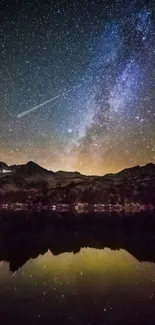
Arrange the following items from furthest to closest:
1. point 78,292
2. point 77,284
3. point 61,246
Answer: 1. point 61,246
2. point 77,284
3. point 78,292

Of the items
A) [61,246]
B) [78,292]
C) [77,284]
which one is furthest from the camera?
[61,246]

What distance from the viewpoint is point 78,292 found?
2908cm

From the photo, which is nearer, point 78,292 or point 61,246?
point 78,292

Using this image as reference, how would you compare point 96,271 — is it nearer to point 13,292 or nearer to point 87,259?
point 87,259

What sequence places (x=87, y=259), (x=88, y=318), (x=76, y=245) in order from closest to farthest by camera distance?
(x=88, y=318) < (x=87, y=259) < (x=76, y=245)

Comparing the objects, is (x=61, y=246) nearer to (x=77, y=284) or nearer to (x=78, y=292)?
(x=77, y=284)

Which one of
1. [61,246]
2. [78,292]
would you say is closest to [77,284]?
[78,292]

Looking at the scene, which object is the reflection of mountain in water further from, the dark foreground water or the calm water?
the calm water

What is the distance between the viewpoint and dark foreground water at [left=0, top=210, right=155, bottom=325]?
22.9 meters

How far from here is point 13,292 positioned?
2875cm

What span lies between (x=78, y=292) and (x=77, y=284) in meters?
3.33

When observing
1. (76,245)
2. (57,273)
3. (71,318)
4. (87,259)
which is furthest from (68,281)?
(76,245)

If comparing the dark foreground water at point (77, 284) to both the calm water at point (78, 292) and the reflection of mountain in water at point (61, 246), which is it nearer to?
the calm water at point (78, 292)

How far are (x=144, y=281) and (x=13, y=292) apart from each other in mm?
12326
